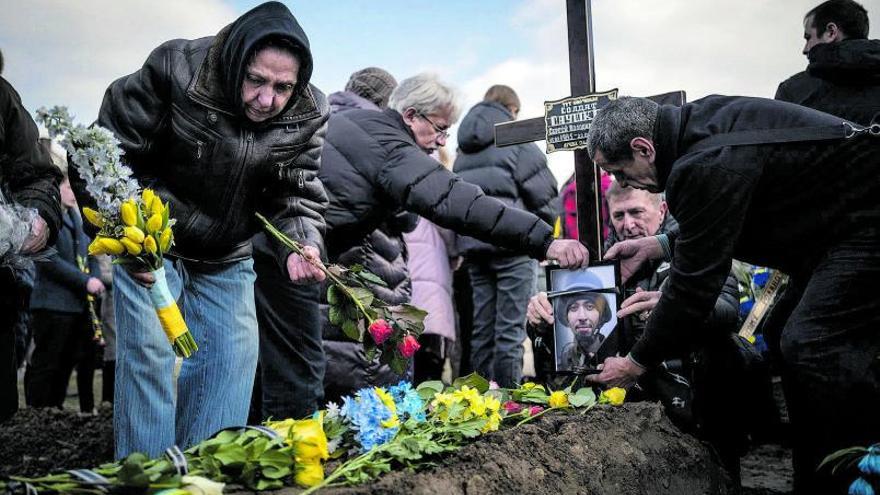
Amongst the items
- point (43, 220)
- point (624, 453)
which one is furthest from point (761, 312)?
point (43, 220)

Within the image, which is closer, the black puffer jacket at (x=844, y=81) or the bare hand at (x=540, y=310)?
the bare hand at (x=540, y=310)

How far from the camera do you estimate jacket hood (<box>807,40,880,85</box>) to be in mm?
3779

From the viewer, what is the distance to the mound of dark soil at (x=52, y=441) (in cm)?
384

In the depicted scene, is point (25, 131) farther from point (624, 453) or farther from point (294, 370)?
point (624, 453)

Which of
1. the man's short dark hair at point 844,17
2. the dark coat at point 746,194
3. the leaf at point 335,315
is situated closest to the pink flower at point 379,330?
the leaf at point 335,315

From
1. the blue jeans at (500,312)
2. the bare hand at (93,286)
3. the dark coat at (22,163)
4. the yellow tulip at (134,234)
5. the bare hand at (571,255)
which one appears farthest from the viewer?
the bare hand at (93,286)

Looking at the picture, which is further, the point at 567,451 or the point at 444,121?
the point at 444,121

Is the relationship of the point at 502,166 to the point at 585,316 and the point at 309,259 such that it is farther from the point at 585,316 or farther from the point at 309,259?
the point at 309,259

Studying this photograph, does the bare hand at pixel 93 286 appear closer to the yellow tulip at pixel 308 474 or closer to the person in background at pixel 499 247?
the person in background at pixel 499 247

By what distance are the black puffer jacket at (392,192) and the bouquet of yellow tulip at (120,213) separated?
1.54 m

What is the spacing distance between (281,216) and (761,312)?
2.73 meters

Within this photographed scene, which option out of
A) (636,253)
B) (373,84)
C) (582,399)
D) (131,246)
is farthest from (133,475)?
(373,84)

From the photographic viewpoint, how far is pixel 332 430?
7.44 ft

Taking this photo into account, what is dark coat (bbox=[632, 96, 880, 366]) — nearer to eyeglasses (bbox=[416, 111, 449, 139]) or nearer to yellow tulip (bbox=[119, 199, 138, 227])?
eyeglasses (bbox=[416, 111, 449, 139])
